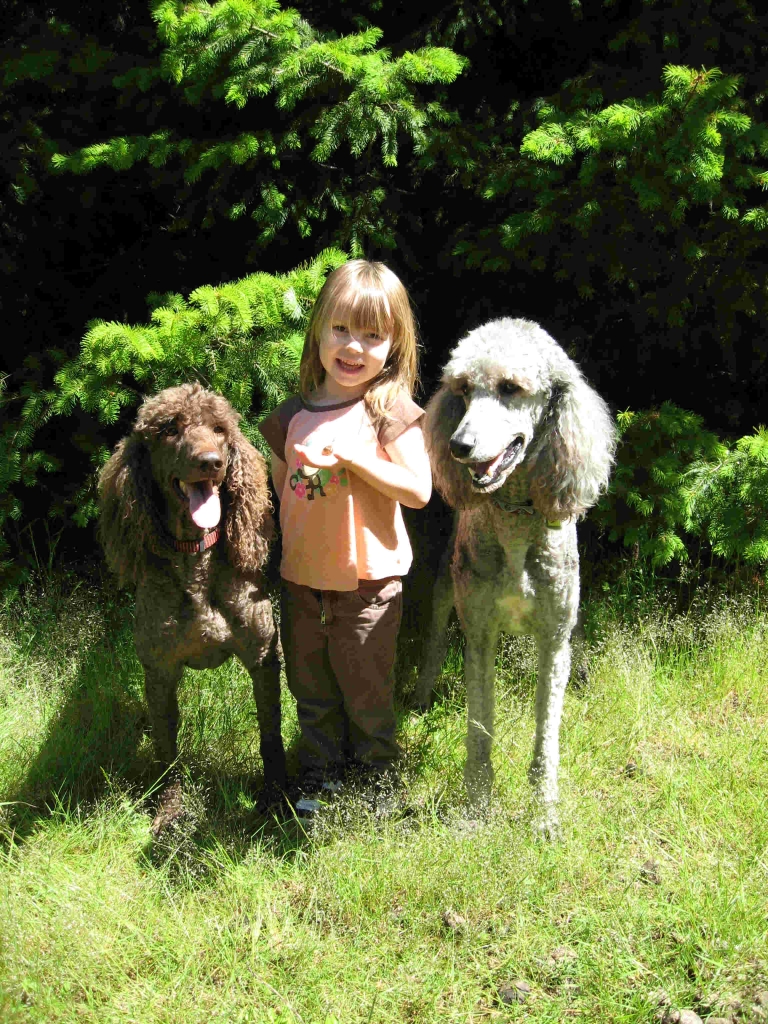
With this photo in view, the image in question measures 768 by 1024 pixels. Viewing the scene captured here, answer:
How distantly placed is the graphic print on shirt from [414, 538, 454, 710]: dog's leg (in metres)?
0.84

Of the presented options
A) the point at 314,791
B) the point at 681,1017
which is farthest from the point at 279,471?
the point at 681,1017

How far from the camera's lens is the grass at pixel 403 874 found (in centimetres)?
228

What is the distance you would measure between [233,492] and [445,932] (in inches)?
55.9

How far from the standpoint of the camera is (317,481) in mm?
2846

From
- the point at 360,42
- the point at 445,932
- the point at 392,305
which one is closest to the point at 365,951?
the point at 445,932

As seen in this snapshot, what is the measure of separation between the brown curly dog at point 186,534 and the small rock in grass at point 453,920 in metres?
0.97

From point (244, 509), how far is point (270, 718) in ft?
2.44

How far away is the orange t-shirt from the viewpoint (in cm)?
286

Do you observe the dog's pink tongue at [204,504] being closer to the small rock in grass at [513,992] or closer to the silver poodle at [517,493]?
the silver poodle at [517,493]

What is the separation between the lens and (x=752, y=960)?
2311 millimetres

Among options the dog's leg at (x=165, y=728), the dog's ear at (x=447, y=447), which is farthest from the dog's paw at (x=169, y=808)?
the dog's ear at (x=447, y=447)

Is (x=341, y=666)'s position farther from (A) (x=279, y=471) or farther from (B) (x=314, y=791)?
(A) (x=279, y=471)

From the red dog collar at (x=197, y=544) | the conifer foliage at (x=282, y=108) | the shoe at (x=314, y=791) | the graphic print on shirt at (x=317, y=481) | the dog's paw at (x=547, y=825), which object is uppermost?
the conifer foliage at (x=282, y=108)

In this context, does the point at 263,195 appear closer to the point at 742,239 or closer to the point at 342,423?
the point at 342,423
